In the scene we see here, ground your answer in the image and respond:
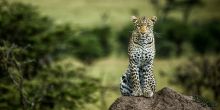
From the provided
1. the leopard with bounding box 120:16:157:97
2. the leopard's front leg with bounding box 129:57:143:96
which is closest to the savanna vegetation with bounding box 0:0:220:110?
the leopard with bounding box 120:16:157:97

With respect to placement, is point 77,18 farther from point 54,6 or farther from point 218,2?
point 218,2

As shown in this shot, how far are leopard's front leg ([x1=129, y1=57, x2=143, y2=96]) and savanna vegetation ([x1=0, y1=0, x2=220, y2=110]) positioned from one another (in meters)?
0.82

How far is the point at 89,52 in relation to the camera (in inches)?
2218

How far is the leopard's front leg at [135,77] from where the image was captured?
1145cm

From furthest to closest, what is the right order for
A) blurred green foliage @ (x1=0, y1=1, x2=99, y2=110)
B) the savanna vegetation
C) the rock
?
the savanna vegetation
blurred green foliage @ (x1=0, y1=1, x2=99, y2=110)
the rock

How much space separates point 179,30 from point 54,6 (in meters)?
26.0

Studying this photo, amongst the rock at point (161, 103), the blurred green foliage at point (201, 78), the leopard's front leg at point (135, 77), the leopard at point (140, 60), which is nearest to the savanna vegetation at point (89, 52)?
the blurred green foliage at point (201, 78)

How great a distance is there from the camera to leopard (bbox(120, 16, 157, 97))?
1131cm

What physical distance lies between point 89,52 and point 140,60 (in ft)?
147

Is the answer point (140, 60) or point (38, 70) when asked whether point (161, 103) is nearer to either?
point (140, 60)

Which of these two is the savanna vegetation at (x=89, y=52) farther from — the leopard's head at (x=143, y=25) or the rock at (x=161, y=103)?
the leopard's head at (x=143, y=25)

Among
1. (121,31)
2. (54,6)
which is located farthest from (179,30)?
(54,6)

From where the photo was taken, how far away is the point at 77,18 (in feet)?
265

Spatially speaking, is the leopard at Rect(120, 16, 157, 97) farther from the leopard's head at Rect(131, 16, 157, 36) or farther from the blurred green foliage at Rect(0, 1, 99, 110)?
the blurred green foliage at Rect(0, 1, 99, 110)
